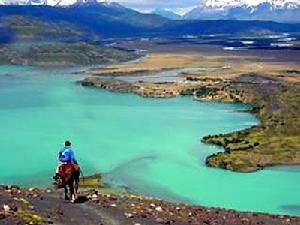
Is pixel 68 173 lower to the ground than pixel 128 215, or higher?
higher

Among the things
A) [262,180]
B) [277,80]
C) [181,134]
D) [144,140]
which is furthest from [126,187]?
[277,80]

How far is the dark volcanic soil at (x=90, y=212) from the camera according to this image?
1733 cm

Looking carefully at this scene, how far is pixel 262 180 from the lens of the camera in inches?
1993

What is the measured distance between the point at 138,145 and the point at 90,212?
4532 cm

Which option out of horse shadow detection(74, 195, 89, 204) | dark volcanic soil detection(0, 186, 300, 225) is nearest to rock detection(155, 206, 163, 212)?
dark volcanic soil detection(0, 186, 300, 225)

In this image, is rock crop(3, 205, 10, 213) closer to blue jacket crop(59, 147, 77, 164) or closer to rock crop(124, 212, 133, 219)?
blue jacket crop(59, 147, 77, 164)

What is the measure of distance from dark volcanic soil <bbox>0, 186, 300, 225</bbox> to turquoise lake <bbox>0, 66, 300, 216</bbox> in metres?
20.4

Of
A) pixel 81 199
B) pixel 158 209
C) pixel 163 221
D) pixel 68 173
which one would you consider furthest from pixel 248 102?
pixel 68 173

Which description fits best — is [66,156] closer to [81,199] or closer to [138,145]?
→ [81,199]

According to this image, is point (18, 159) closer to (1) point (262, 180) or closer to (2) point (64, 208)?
(1) point (262, 180)

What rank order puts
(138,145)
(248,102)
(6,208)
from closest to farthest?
(6,208) → (138,145) → (248,102)

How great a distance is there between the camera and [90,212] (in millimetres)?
19062

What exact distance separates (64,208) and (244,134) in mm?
50618

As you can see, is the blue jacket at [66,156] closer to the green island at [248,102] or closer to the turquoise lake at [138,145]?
the turquoise lake at [138,145]
